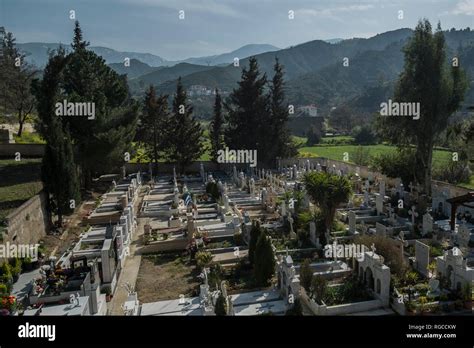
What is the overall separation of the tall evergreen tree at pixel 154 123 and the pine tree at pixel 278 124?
26.8 ft

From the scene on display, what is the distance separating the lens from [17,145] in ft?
92.7

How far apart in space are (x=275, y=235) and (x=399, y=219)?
5.29m

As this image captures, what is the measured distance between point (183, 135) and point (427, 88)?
1634 centimetres

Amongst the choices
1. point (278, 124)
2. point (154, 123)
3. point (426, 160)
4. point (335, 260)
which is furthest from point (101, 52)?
point (278, 124)

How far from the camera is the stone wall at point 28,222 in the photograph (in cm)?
1168

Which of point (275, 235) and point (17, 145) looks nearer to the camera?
point (275, 235)

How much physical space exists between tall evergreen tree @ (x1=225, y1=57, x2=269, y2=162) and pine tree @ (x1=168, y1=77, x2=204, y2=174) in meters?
3.21

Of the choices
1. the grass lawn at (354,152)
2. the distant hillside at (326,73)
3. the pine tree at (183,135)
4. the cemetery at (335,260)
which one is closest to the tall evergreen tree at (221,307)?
the cemetery at (335,260)

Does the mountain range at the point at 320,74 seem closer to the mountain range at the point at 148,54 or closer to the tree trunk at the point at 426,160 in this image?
the tree trunk at the point at 426,160

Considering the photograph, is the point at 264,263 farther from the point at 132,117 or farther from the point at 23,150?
the point at 23,150

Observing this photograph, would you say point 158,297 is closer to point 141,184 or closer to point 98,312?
point 98,312

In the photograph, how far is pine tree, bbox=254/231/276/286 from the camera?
10.0m

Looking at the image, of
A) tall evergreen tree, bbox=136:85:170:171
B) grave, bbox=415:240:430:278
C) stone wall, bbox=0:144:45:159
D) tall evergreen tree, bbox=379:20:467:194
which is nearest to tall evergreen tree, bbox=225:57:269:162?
tall evergreen tree, bbox=136:85:170:171
